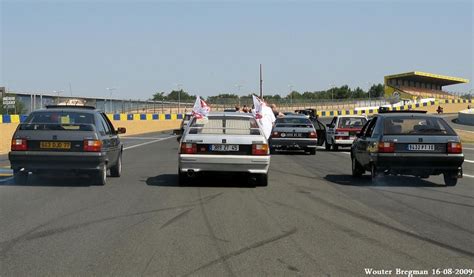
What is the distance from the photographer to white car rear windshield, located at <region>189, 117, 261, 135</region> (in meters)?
13.4

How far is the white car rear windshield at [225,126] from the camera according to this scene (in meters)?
13.4

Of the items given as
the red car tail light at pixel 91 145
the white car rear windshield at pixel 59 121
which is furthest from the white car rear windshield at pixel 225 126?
the white car rear windshield at pixel 59 121

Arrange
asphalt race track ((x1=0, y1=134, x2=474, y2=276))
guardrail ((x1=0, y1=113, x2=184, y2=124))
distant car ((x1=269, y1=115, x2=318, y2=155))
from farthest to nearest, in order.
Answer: guardrail ((x1=0, y1=113, x2=184, y2=124)) < distant car ((x1=269, y1=115, x2=318, y2=155)) < asphalt race track ((x1=0, y1=134, x2=474, y2=276))

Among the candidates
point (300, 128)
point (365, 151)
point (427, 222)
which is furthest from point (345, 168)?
point (427, 222)

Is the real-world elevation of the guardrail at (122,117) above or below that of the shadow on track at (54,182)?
above

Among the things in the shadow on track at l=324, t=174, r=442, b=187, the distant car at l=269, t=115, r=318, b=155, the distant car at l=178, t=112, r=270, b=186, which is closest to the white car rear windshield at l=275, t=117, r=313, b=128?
the distant car at l=269, t=115, r=318, b=155

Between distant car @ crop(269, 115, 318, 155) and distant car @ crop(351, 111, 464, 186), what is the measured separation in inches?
439

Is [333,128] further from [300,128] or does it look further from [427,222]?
[427,222]

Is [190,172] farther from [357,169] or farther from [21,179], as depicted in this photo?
[357,169]

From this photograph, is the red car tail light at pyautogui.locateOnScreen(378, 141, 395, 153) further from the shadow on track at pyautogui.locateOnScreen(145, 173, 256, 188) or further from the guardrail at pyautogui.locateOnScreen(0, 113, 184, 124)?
the guardrail at pyautogui.locateOnScreen(0, 113, 184, 124)

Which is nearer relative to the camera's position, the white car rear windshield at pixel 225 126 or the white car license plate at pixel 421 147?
the white car license plate at pixel 421 147

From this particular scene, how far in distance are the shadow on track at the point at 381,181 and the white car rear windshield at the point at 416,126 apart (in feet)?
4.18

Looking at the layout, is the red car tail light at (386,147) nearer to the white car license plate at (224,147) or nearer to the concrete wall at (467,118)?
the white car license plate at (224,147)

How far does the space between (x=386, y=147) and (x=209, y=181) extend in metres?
3.92
